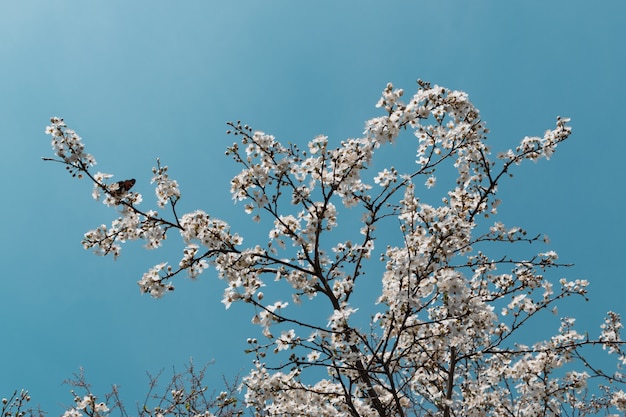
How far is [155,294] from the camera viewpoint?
626 centimetres

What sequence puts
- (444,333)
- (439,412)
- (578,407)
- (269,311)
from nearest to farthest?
1. (269,311)
2. (444,333)
3. (439,412)
4. (578,407)

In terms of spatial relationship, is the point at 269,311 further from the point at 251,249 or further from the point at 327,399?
the point at 327,399

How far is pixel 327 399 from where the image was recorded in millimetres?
7227

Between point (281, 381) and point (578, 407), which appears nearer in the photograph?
point (281, 381)

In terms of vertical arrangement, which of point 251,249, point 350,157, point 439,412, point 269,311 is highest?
point 350,157

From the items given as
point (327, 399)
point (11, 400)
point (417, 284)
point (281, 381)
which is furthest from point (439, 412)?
point (11, 400)

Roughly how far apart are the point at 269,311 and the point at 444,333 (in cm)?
218

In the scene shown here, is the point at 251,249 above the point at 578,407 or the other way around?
above

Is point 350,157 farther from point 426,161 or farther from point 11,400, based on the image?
point 11,400

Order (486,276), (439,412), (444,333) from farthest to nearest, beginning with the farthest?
(486,276), (439,412), (444,333)

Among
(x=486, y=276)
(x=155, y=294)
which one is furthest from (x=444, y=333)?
(x=155, y=294)

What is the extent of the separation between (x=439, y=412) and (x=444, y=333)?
2370mm

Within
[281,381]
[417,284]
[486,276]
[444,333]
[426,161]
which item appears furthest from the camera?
[486,276]

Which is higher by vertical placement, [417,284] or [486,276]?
[486,276]
